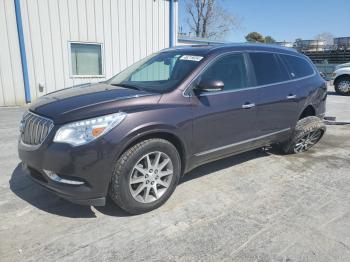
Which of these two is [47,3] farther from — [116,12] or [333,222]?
[333,222]

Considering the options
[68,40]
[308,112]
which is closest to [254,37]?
[68,40]

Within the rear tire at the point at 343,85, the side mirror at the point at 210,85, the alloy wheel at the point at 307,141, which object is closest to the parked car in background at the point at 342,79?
the rear tire at the point at 343,85

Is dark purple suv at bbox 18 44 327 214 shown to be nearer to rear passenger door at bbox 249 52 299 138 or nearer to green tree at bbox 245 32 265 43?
rear passenger door at bbox 249 52 299 138

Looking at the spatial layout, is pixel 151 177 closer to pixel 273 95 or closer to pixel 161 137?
pixel 161 137

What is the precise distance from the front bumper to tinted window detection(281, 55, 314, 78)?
3.32 m

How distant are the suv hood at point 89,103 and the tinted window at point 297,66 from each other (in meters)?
2.63

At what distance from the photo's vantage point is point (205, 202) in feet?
11.7

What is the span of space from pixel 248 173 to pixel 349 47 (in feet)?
122

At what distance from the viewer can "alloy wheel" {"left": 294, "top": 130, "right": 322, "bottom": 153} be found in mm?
5330

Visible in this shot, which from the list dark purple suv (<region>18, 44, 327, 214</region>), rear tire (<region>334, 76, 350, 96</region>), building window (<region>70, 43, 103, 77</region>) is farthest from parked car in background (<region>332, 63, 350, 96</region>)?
dark purple suv (<region>18, 44, 327, 214</region>)

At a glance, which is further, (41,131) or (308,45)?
(308,45)

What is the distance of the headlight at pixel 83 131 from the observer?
2836 millimetres

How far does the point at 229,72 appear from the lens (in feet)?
13.2

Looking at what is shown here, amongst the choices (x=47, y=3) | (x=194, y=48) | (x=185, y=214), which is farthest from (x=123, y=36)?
(x=185, y=214)
